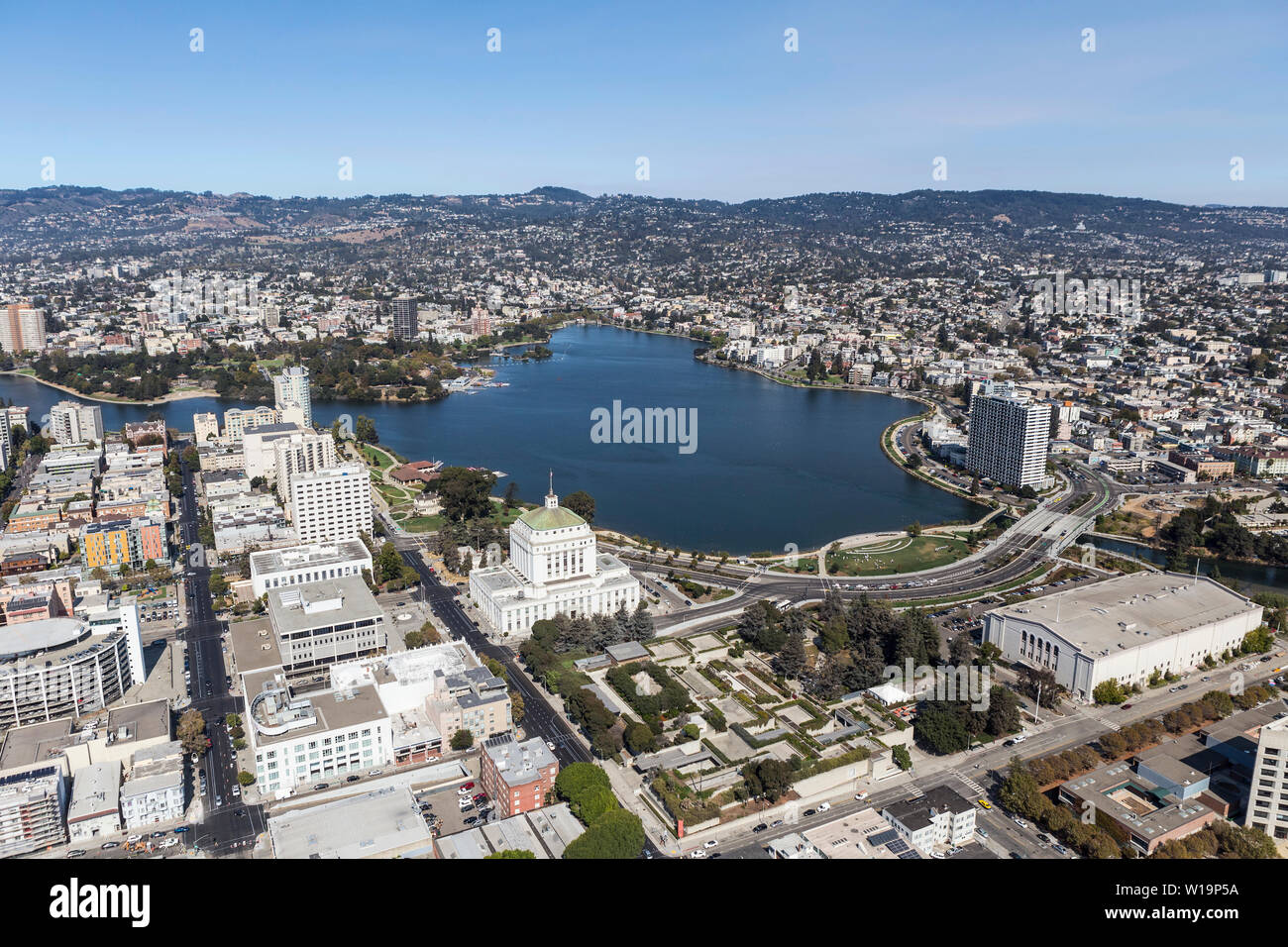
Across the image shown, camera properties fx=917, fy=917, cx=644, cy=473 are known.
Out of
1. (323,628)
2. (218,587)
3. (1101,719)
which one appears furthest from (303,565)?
(1101,719)

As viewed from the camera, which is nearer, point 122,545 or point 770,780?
point 770,780

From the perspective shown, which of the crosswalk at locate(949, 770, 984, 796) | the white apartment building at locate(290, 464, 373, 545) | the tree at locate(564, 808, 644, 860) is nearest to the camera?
the tree at locate(564, 808, 644, 860)

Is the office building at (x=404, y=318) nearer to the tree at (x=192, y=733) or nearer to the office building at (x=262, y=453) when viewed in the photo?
the office building at (x=262, y=453)

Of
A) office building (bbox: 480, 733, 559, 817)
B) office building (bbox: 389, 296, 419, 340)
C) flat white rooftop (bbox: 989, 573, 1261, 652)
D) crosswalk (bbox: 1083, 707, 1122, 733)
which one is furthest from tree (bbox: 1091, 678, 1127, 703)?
office building (bbox: 389, 296, 419, 340)

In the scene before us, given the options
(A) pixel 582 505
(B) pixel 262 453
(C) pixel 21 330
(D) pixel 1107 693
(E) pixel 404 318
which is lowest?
(D) pixel 1107 693

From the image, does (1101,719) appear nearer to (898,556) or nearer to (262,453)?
(898,556)

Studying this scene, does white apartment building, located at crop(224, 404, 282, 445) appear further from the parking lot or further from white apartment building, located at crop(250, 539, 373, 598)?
the parking lot
